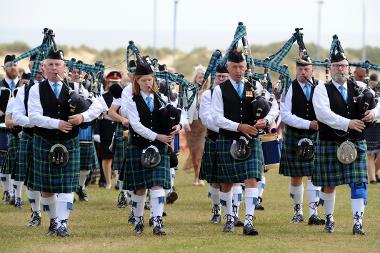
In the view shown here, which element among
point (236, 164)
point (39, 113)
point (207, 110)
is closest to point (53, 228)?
point (39, 113)

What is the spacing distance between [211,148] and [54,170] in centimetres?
220

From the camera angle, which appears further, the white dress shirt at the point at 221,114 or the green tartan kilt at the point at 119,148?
the green tartan kilt at the point at 119,148

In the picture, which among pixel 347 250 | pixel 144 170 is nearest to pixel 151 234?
pixel 144 170

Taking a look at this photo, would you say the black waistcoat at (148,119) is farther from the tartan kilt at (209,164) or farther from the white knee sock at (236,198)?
the white knee sock at (236,198)

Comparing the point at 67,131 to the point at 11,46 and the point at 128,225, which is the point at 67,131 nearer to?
the point at 128,225

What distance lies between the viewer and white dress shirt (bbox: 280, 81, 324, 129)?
1248 cm

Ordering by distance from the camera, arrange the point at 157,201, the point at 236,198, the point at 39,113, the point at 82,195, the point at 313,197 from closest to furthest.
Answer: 1. the point at 39,113
2. the point at 157,201
3. the point at 236,198
4. the point at 313,197
5. the point at 82,195

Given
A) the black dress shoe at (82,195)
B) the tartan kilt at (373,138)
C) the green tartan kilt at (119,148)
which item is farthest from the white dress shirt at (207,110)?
the tartan kilt at (373,138)

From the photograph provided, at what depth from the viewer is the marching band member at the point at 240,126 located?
11547 mm

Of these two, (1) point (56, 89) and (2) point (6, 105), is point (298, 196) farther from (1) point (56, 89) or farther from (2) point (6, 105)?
(2) point (6, 105)

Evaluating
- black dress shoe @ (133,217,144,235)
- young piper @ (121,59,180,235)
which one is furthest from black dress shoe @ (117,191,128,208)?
young piper @ (121,59,180,235)

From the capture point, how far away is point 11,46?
6675 cm

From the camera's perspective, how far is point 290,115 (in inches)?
497

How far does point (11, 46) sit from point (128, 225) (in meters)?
55.0
